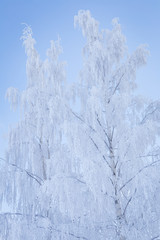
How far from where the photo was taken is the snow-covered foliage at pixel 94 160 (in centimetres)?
430

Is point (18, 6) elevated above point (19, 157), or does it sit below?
above

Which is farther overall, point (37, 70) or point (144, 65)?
point (37, 70)

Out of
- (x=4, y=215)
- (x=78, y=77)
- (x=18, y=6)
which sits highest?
(x=18, y=6)

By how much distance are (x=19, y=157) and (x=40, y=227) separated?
2683 mm

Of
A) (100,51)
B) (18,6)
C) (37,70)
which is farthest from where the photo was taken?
(18,6)

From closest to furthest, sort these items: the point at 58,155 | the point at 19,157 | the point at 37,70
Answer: the point at 58,155 < the point at 19,157 < the point at 37,70

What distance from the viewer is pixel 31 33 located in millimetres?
7926

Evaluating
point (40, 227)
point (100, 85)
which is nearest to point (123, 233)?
point (40, 227)

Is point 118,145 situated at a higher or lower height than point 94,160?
higher

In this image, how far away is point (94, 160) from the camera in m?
4.39

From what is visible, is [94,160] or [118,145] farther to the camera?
[118,145]

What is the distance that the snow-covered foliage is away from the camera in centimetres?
430

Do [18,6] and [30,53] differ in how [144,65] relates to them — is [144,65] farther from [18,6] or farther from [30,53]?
[18,6]

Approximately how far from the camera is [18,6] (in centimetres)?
16100
